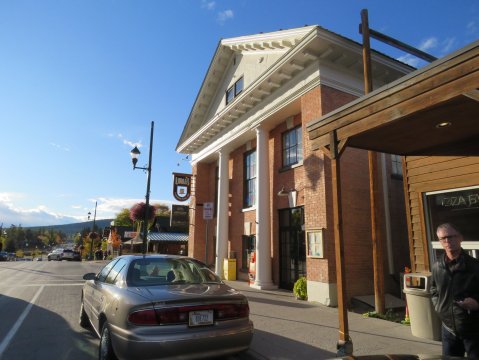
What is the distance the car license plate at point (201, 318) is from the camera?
4.17m

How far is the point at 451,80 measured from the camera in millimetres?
3877

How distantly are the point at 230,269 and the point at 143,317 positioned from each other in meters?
11.8

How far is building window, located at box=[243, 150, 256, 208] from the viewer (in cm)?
1568

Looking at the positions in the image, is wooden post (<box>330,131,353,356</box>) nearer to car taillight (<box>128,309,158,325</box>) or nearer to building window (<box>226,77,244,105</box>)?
car taillight (<box>128,309,158,325</box>)

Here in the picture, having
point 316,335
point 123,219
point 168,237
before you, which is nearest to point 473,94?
point 316,335

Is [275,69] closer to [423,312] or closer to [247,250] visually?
[247,250]

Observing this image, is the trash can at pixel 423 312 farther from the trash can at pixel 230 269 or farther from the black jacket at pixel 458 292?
the trash can at pixel 230 269

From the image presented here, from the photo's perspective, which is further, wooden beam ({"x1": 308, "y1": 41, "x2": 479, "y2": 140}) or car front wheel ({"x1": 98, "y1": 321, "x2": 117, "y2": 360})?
car front wheel ({"x1": 98, "y1": 321, "x2": 117, "y2": 360})

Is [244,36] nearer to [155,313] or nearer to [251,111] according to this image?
[251,111]

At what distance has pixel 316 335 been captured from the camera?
20.6 ft

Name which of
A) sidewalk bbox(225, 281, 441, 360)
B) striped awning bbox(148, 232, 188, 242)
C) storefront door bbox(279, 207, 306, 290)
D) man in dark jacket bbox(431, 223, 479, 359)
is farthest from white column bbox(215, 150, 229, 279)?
striped awning bbox(148, 232, 188, 242)

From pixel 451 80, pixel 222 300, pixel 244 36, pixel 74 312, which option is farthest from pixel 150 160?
pixel 451 80

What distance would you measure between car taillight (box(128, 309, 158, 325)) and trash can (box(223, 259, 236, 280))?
11730 mm

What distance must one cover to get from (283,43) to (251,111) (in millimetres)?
2816
